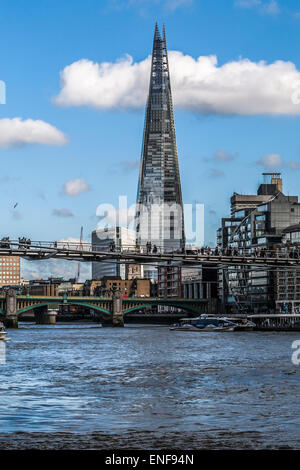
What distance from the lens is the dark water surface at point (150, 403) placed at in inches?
1048

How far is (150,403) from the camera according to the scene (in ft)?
116

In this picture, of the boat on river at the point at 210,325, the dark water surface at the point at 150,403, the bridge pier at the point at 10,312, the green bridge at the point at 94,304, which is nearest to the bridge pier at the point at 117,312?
the green bridge at the point at 94,304

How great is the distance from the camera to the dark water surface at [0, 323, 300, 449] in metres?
26.6

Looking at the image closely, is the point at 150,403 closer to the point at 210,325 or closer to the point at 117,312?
the point at 210,325

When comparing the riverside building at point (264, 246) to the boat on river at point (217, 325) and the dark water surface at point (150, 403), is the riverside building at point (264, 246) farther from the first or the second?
the dark water surface at point (150, 403)

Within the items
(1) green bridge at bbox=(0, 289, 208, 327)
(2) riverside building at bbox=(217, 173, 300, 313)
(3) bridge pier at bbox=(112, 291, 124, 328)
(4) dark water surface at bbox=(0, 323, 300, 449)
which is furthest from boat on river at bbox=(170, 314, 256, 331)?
(4) dark water surface at bbox=(0, 323, 300, 449)

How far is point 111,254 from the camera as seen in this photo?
4355 inches

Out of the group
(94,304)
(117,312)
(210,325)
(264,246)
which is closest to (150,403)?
(210,325)

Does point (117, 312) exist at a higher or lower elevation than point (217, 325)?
higher

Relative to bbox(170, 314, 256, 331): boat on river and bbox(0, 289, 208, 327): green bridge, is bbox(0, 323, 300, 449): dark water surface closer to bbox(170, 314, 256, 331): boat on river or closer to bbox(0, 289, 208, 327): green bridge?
bbox(170, 314, 256, 331): boat on river

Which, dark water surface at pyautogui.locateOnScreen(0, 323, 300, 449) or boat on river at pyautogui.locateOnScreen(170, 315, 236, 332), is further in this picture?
boat on river at pyautogui.locateOnScreen(170, 315, 236, 332)

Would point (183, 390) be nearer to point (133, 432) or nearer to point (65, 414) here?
point (65, 414)
